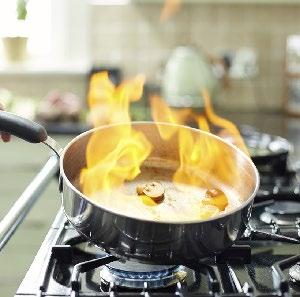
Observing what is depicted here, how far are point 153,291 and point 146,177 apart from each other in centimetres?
25

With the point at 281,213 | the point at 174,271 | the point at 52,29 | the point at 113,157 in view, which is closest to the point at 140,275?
the point at 174,271

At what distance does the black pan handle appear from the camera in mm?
1004

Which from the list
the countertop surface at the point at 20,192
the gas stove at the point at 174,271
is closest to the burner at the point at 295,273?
the gas stove at the point at 174,271

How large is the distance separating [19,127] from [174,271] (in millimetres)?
325

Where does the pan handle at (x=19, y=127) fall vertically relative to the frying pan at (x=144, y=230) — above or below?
above

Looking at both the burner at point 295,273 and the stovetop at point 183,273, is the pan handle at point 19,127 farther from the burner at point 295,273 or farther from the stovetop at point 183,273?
the burner at point 295,273

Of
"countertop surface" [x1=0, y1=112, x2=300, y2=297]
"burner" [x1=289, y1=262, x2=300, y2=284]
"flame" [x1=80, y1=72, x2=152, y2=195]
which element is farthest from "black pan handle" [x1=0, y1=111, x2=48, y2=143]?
"countertop surface" [x1=0, y1=112, x2=300, y2=297]

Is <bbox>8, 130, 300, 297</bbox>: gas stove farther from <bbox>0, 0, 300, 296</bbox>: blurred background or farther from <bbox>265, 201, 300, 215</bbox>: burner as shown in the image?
<bbox>0, 0, 300, 296</bbox>: blurred background

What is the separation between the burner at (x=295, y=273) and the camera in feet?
3.26

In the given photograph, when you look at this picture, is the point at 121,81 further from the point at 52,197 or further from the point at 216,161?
the point at 216,161

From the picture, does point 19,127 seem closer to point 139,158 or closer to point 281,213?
point 139,158

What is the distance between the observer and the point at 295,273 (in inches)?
39.6

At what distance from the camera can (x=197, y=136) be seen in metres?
1.14

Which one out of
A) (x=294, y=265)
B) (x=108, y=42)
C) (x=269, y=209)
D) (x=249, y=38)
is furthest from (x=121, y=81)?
(x=294, y=265)
